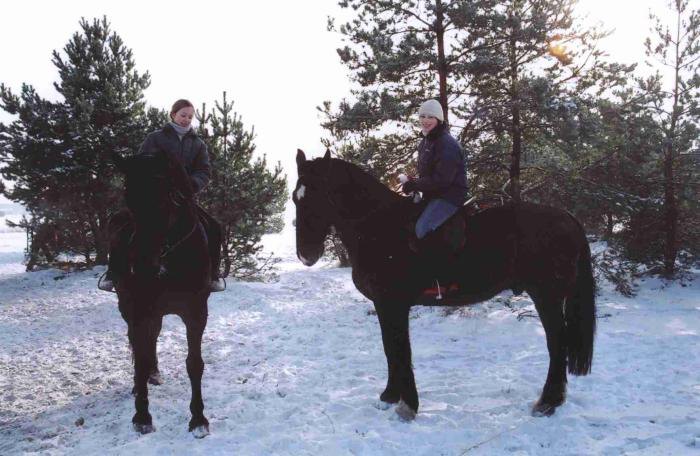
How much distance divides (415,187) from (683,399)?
387 cm

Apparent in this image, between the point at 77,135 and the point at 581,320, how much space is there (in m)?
A: 16.0

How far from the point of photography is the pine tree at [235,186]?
14.2m

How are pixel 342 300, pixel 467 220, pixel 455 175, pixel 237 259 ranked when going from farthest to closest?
pixel 237 259, pixel 342 300, pixel 467 220, pixel 455 175

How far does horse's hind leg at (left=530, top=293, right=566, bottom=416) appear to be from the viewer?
457 cm

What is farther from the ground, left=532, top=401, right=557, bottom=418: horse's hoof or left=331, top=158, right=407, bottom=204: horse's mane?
left=331, top=158, right=407, bottom=204: horse's mane

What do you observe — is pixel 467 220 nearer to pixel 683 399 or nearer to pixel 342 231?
pixel 342 231

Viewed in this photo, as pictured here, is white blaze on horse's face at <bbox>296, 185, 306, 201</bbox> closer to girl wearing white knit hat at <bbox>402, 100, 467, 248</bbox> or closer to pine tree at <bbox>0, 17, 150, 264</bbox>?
girl wearing white knit hat at <bbox>402, 100, 467, 248</bbox>

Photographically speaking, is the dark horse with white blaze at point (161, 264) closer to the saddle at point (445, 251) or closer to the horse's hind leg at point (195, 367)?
the horse's hind leg at point (195, 367)

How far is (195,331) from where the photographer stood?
4441 mm

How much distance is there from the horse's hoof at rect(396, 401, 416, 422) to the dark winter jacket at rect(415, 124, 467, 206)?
88.6 inches

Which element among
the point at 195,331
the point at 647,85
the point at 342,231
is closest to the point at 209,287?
the point at 195,331

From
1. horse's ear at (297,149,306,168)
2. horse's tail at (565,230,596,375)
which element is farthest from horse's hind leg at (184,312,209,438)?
horse's tail at (565,230,596,375)

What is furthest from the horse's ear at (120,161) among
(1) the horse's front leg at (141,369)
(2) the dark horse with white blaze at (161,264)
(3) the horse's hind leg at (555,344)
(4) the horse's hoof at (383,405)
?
(3) the horse's hind leg at (555,344)

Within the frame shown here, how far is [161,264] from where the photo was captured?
13.5 feet
